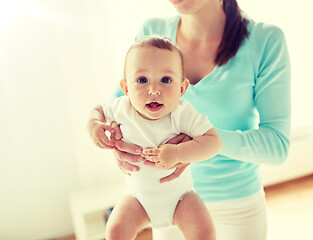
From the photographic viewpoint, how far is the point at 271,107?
3.65 feet

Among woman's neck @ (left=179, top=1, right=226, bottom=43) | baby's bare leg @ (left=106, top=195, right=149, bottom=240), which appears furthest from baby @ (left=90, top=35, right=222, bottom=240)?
woman's neck @ (left=179, top=1, right=226, bottom=43)

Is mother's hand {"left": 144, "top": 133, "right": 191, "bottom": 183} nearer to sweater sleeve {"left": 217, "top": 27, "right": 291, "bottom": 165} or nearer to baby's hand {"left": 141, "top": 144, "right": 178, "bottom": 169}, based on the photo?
baby's hand {"left": 141, "top": 144, "right": 178, "bottom": 169}

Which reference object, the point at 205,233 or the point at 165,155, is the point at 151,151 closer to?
the point at 165,155

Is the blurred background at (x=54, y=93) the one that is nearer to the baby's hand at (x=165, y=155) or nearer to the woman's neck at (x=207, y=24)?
the woman's neck at (x=207, y=24)

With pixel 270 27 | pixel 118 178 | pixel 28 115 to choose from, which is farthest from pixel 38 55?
pixel 270 27

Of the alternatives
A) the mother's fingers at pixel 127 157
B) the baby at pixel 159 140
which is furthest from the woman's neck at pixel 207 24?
the mother's fingers at pixel 127 157

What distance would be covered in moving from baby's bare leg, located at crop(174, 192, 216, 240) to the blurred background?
1.32m

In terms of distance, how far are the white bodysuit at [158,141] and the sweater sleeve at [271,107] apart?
0.25m

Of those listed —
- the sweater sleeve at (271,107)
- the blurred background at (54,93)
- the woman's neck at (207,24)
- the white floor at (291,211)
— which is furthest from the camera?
the white floor at (291,211)

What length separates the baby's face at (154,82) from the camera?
875 millimetres

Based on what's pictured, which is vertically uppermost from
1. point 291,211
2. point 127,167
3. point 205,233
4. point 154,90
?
point 154,90

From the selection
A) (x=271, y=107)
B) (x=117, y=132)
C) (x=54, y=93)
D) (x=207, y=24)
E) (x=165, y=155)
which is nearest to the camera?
(x=165, y=155)

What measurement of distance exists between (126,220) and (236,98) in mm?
599

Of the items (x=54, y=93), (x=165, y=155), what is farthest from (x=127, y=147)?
(x=54, y=93)
